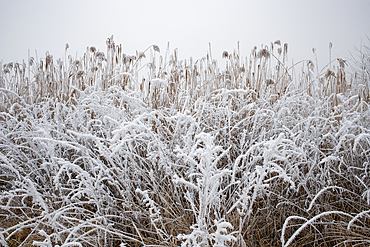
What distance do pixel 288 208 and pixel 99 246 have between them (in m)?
0.78

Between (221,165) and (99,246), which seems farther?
(221,165)

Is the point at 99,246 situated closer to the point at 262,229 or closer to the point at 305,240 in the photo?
the point at 262,229

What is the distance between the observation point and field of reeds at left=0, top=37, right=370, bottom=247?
810mm

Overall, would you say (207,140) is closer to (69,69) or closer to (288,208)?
(288,208)

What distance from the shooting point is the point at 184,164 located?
1.28m

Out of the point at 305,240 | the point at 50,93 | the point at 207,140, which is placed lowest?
the point at 305,240

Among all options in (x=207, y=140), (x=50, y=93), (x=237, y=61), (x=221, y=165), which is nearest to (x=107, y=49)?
(x=50, y=93)

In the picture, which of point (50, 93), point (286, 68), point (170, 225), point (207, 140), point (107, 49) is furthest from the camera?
point (50, 93)

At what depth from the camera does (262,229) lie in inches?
38.5

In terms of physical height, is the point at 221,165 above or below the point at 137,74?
below

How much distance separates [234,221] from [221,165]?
1.35ft

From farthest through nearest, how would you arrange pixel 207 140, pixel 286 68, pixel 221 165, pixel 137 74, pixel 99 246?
pixel 286 68 → pixel 137 74 → pixel 221 165 → pixel 99 246 → pixel 207 140

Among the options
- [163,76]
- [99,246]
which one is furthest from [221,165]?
[163,76]

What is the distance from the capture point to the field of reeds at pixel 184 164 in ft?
2.66
